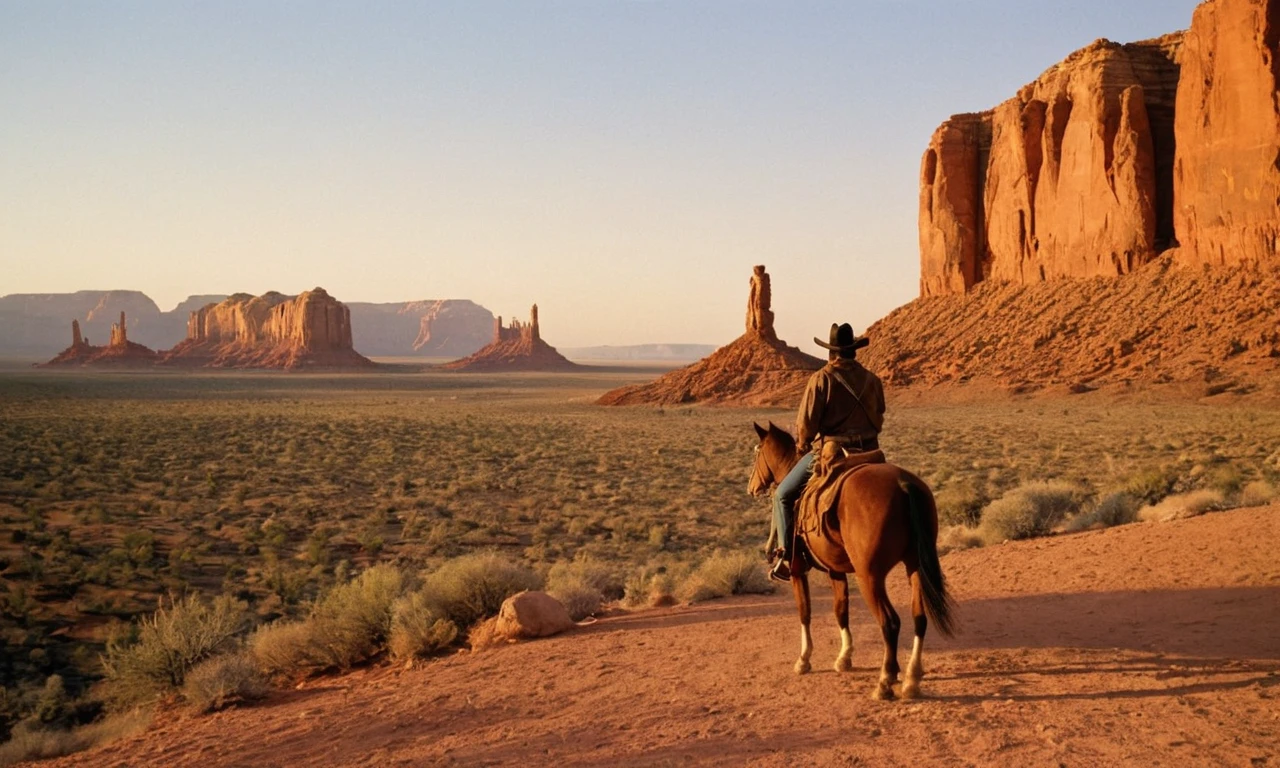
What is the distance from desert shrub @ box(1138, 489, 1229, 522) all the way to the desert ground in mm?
788

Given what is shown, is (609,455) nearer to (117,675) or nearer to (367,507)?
(367,507)

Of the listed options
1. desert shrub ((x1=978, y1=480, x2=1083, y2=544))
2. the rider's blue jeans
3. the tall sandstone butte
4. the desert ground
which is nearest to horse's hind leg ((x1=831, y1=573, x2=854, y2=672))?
the desert ground

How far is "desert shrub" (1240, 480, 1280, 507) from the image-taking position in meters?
11.8

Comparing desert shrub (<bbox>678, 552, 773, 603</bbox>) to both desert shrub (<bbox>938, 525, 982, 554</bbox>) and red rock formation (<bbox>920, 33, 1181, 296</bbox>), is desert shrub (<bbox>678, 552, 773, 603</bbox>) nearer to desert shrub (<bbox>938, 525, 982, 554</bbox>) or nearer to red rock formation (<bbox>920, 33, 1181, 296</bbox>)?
desert shrub (<bbox>938, 525, 982, 554</bbox>)

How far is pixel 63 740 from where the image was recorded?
7246 millimetres

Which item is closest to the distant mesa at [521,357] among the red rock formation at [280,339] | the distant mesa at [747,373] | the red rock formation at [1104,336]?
the red rock formation at [280,339]

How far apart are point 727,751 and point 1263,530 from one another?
683cm

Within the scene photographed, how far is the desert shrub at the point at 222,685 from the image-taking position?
24.4 feet

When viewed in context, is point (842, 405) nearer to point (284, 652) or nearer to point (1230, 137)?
point (284, 652)

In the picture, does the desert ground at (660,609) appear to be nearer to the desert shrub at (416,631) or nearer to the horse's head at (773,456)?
the desert shrub at (416,631)

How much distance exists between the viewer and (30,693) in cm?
881

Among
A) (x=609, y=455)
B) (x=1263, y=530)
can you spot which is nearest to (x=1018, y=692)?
(x=1263, y=530)

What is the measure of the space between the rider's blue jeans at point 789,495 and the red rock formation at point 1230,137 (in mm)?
43543

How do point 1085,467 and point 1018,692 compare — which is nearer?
point 1018,692
